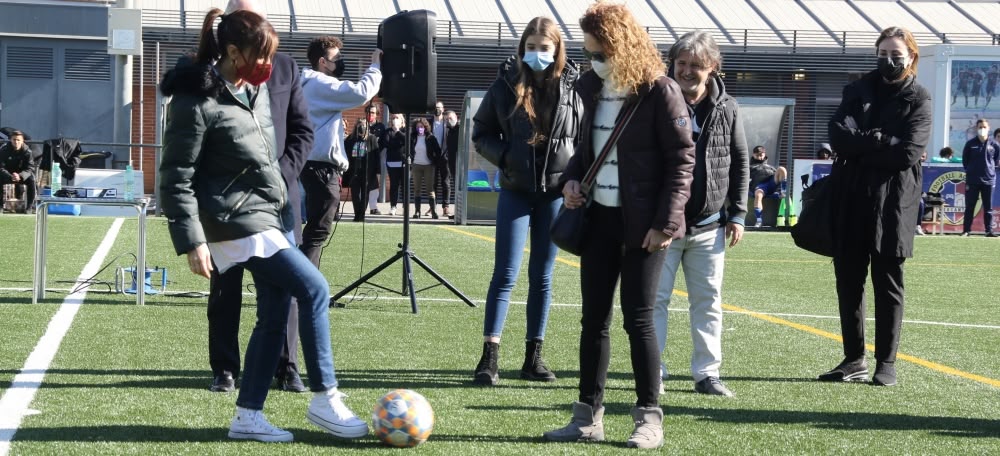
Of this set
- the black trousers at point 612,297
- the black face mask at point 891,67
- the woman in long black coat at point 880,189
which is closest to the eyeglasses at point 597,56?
the black trousers at point 612,297

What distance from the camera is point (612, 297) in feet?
16.5

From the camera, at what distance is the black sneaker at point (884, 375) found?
22.2 feet

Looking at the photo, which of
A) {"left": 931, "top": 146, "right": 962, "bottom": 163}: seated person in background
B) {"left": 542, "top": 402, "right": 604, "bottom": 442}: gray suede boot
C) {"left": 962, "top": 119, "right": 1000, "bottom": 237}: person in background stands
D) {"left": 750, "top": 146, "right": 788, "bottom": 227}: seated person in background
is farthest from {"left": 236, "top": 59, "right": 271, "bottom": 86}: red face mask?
{"left": 931, "top": 146, "right": 962, "bottom": 163}: seated person in background

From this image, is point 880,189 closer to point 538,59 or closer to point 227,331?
point 538,59

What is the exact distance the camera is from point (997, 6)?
126ft

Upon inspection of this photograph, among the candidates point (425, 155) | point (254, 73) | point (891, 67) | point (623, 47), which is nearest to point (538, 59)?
point (623, 47)

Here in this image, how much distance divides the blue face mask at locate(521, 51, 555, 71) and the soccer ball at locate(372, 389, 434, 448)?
6.97 ft

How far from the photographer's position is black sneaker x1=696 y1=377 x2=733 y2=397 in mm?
6324

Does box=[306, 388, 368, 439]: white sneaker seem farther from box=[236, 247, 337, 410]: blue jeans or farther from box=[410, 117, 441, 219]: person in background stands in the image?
box=[410, 117, 441, 219]: person in background stands

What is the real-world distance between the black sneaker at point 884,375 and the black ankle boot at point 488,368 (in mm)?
1975

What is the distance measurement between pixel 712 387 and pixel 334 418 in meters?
2.13

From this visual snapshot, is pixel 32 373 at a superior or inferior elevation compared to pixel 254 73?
inferior

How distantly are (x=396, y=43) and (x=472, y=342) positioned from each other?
2491mm

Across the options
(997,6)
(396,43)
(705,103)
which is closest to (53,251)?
(396,43)
